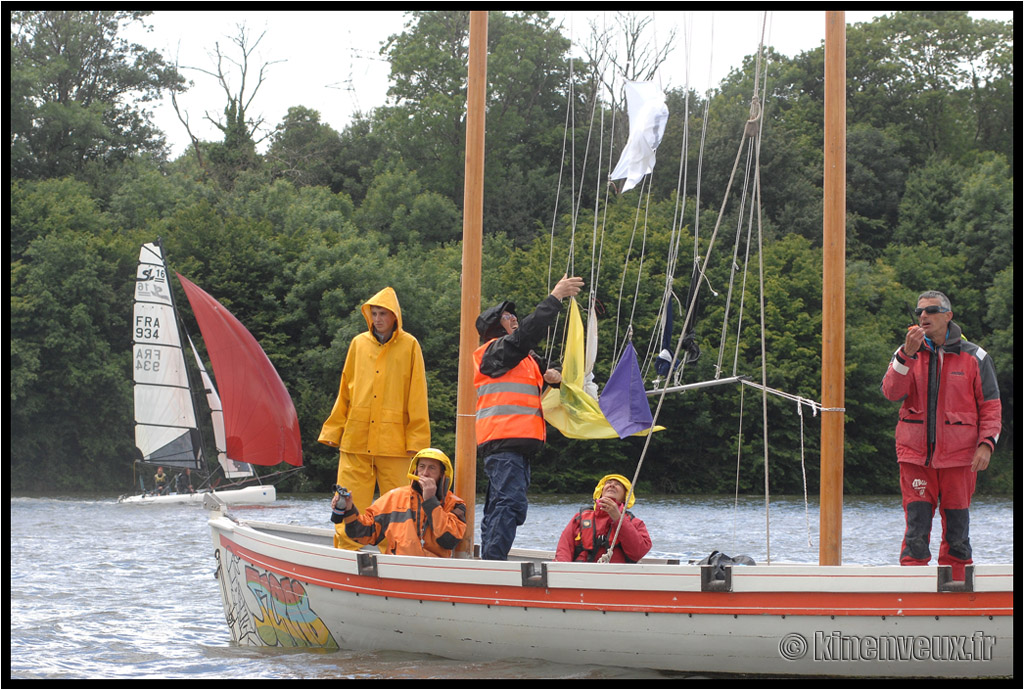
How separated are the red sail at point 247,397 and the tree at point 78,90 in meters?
24.5

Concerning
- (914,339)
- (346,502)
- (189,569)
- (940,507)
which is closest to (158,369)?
(189,569)

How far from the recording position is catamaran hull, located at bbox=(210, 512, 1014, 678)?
18.5 feet

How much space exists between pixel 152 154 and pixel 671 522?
28102mm

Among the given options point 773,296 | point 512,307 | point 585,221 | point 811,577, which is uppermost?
point 585,221

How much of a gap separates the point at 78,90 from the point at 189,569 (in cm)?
3301

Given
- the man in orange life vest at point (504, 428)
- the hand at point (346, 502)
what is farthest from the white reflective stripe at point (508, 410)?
the hand at point (346, 502)

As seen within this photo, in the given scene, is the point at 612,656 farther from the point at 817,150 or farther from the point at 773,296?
the point at 817,150

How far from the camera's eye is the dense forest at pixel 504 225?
32094 mm

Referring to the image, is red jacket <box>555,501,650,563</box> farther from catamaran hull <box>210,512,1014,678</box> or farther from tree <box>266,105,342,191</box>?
tree <box>266,105,342,191</box>

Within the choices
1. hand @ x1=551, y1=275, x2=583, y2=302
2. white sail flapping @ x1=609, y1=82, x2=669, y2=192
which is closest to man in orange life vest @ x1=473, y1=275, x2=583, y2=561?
hand @ x1=551, y1=275, x2=583, y2=302

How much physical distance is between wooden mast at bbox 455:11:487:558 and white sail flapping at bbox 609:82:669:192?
2.96 meters

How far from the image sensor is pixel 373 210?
42.0 metres

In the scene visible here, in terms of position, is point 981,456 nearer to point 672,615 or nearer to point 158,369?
point 672,615

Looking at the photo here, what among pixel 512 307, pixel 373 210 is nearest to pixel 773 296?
pixel 373 210
